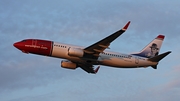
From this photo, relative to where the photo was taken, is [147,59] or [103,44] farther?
[147,59]

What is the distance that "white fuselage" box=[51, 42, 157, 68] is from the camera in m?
69.3

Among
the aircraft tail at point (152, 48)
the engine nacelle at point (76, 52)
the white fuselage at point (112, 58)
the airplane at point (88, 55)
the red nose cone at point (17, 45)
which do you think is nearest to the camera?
the engine nacelle at point (76, 52)

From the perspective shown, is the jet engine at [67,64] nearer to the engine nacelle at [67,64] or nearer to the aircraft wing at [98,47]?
the engine nacelle at [67,64]

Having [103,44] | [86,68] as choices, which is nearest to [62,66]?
[86,68]

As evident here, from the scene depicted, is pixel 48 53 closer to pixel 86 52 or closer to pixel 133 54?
pixel 86 52

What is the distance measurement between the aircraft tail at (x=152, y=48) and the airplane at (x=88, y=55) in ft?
0.69

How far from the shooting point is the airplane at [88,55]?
69.0 m

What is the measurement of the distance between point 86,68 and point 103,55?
6.91 m

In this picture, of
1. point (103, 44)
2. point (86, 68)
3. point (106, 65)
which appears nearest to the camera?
point (103, 44)

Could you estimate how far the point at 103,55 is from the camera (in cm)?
7162

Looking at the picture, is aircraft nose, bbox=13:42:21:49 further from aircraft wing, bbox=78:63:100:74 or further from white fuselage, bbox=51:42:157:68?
aircraft wing, bbox=78:63:100:74

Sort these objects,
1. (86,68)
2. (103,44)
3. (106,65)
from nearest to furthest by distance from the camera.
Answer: (103,44) < (106,65) < (86,68)

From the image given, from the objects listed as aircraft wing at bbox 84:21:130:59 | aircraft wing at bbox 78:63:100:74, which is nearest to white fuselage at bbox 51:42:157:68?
aircraft wing at bbox 84:21:130:59

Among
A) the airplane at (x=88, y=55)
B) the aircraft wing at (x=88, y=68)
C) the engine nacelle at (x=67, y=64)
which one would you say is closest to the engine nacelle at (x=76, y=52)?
the airplane at (x=88, y=55)
